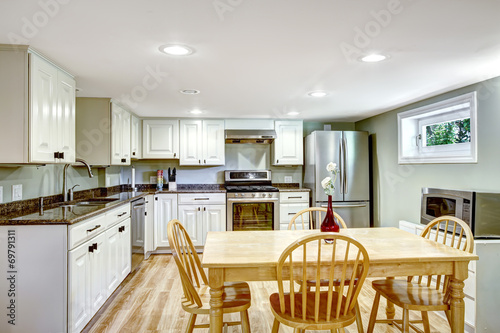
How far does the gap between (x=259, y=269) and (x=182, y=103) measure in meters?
2.69

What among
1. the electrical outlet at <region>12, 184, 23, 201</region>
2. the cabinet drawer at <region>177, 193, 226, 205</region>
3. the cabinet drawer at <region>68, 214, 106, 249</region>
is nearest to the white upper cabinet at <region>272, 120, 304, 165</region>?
the cabinet drawer at <region>177, 193, 226, 205</region>

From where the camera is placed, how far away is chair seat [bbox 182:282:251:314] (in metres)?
1.81

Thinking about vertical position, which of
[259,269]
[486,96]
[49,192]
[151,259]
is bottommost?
[151,259]

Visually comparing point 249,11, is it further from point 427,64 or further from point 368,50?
point 427,64

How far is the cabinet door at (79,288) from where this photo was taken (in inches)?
83.6

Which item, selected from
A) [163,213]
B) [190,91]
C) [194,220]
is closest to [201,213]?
[194,220]

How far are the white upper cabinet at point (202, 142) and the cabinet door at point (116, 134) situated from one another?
112cm

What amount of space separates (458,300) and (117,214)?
112 inches

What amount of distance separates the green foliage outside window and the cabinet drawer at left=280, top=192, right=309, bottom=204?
1.81 m

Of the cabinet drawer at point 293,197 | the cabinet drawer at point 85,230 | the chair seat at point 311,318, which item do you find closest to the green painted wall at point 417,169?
the cabinet drawer at point 293,197

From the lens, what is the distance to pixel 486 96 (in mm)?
2820

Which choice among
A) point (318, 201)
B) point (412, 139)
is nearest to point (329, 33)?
point (412, 139)

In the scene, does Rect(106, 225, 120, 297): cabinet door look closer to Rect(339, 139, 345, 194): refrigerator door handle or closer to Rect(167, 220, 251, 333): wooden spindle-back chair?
Rect(167, 220, 251, 333): wooden spindle-back chair

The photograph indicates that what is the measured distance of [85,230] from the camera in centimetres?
234
